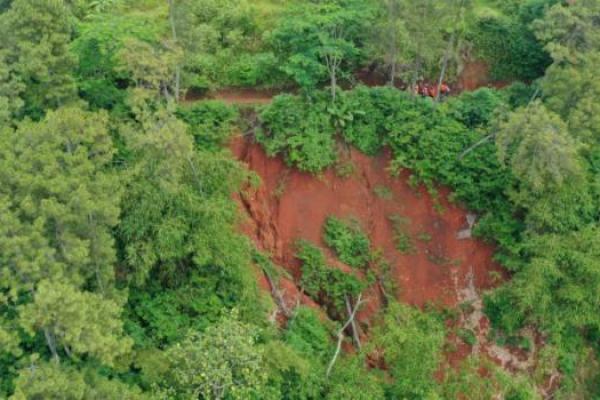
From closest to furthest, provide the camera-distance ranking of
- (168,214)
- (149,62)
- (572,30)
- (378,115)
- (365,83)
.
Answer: (168,214)
(149,62)
(572,30)
(378,115)
(365,83)

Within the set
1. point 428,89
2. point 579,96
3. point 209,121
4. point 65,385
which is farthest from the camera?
point 428,89

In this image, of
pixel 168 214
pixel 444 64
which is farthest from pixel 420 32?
pixel 168 214

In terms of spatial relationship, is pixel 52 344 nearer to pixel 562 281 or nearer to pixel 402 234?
pixel 402 234

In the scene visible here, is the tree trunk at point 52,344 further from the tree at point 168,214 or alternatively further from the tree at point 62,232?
the tree at point 168,214

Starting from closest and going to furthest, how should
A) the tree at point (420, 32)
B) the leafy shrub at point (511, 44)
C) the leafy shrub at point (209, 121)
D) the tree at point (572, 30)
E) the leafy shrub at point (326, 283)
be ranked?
the tree at point (572, 30)
the leafy shrub at point (326, 283)
the leafy shrub at point (209, 121)
the tree at point (420, 32)
the leafy shrub at point (511, 44)

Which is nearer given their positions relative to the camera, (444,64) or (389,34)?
(389,34)

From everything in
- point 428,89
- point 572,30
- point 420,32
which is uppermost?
point 572,30

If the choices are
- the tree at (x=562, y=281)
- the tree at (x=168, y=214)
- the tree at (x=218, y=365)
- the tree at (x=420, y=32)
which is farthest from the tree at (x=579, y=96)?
the tree at (x=218, y=365)
